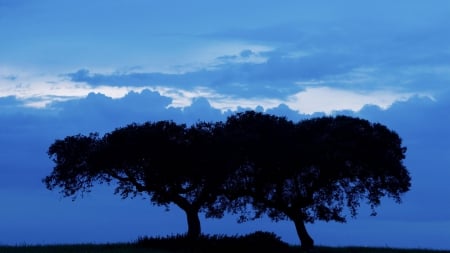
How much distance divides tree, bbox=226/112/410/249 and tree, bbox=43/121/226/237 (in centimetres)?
231

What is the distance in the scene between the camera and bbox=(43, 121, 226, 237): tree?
60.5 meters

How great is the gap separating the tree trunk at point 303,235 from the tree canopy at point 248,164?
3.3 inches

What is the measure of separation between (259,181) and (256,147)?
3365mm

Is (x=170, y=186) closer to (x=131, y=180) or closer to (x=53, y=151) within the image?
(x=131, y=180)

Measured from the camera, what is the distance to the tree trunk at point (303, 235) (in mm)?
62250

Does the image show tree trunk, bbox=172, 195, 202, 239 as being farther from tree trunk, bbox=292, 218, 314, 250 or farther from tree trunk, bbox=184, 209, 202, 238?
tree trunk, bbox=292, 218, 314, 250

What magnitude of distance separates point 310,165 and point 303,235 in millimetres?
6120

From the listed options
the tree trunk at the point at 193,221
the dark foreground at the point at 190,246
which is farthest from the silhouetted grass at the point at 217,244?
the tree trunk at the point at 193,221

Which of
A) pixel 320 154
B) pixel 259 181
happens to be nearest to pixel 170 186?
pixel 259 181

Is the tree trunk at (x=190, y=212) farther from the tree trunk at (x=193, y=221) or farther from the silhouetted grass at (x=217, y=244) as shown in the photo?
the silhouetted grass at (x=217, y=244)

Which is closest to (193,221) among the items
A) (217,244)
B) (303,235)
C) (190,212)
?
(190,212)

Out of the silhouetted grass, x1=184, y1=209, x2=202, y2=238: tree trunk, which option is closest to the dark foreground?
the silhouetted grass

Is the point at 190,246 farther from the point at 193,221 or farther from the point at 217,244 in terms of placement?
the point at 193,221

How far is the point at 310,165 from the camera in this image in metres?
61.3
